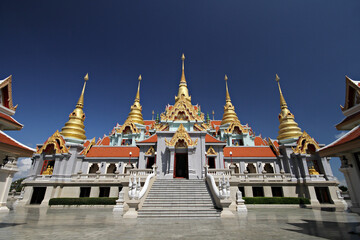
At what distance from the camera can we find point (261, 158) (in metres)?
25.7

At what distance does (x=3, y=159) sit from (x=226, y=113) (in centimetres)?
3685

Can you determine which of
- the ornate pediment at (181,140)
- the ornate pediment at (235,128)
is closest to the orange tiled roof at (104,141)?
the ornate pediment at (181,140)

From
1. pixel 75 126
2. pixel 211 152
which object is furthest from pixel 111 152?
pixel 211 152

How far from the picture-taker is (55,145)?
72.3ft

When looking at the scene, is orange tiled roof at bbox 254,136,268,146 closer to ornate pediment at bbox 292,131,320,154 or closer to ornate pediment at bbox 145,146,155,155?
ornate pediment at bbox 292,131,320,154

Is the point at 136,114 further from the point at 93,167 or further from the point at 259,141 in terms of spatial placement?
the point at 259,141

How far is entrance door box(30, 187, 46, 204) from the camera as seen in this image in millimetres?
19859

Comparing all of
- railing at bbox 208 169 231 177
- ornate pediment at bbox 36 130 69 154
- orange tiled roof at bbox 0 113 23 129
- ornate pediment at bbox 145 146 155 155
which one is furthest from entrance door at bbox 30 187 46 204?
railing at bbox 208 169 231 177

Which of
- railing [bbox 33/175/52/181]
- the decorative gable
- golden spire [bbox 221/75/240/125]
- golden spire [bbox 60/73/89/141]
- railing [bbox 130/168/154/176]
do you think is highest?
golden spire [bbox 221/75/240/125]

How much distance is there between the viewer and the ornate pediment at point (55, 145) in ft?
72.1

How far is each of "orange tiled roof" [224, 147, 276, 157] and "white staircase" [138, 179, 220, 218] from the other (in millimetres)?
11380

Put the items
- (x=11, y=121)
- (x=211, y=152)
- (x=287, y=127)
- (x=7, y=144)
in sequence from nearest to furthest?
(x=7, y=144) → (x=11, y=121) → (x=211, y=152) → (x=287, y=127)

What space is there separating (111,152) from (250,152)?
1928cm

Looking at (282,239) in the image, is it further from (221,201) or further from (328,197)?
(328,197)
